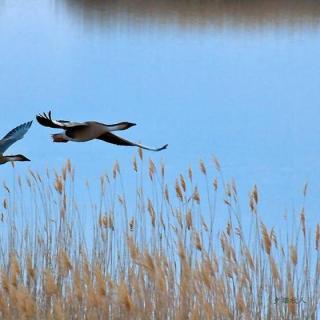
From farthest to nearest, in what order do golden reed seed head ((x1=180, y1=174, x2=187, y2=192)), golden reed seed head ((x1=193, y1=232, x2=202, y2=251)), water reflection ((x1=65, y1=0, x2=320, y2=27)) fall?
water reflection ((x1=65, y1=0, x2=320, y2=27)), golden reed seed head ((x1=180, y1=174, x2=187, y2=192)), golden reed seed head ((x1=193, y1=232, x2=202, y2=251))

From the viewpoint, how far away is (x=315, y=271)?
4.55 meters

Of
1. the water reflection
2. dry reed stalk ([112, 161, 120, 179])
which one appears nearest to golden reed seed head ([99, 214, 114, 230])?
dry reed stalk ([112, 161, 120, 179])

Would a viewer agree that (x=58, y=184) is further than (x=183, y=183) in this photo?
Yes

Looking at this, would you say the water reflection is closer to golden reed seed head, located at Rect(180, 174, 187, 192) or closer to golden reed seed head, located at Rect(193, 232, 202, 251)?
golden reed seed head, located at Rect(180, 174, 187, 192)

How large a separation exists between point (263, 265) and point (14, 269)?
105cm

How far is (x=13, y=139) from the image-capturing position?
3.94 m

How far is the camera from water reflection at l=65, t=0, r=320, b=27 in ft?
38.1

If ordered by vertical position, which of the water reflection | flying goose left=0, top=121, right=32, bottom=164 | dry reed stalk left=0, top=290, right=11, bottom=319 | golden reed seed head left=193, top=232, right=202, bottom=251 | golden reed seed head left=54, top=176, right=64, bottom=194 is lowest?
dry reed stalk left=0, top=290, right=11, bottom=319

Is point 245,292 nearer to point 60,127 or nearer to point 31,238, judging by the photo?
point 31,238

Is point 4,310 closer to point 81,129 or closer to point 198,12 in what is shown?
point 81,129

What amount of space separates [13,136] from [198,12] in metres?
8.67

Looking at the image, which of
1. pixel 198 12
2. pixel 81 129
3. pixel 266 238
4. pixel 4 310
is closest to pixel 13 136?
pixel 81 129

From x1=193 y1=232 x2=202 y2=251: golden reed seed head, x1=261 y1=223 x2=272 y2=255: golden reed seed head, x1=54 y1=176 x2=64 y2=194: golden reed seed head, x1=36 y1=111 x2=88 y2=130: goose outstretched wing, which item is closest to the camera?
x1=36 y1=111 x2=88 y2=130: goose outstretched wing

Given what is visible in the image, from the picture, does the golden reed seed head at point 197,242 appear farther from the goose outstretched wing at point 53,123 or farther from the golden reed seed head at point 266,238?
the goose outstretched wing at point 53,123
